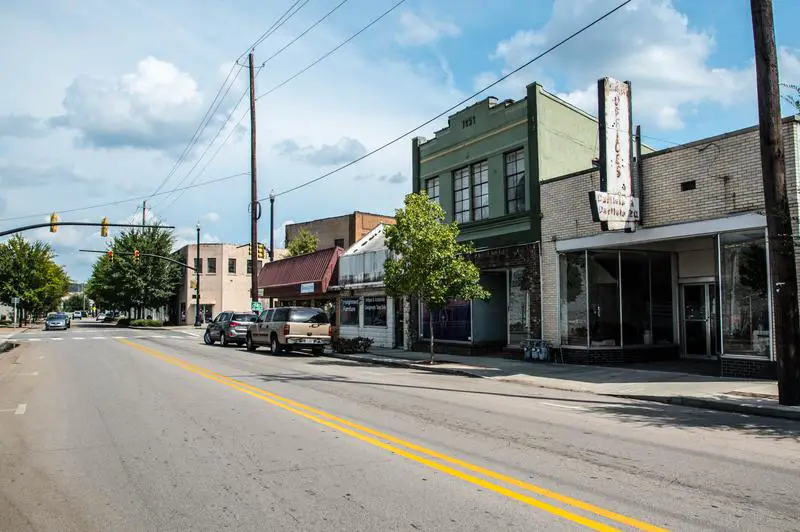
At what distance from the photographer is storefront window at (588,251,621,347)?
17.6m

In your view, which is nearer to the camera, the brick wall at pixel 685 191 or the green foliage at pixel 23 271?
the brick wall at pixel 685 191

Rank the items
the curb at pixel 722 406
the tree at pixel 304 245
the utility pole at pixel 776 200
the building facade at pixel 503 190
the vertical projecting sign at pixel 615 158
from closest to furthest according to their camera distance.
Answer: the curb at pixel 722 406, the utility pole at pixel 776 200, the vertical projecting sign at pixel 615 158, the building facade at pixel 503 190, the tree at pixel 304 245

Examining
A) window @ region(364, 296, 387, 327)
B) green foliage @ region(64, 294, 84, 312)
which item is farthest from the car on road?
green foliage @ region(64, 294, 84, 312)

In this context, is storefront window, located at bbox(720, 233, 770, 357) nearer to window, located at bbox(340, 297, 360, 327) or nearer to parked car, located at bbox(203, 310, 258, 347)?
window, located at bbox(340, 297, 360, 327)

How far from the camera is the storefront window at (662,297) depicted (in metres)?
18.5

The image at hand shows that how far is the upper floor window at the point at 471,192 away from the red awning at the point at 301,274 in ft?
29.3

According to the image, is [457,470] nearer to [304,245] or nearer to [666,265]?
[666,265]

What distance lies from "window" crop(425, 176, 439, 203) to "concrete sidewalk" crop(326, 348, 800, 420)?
22.5 feet

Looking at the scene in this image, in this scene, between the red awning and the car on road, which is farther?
the car on road

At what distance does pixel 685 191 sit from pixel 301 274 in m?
21.5

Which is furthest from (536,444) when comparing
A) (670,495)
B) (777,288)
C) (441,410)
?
(777,288)

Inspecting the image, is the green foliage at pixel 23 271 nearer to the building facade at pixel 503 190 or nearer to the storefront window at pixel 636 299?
the building facade at pixel 503 190

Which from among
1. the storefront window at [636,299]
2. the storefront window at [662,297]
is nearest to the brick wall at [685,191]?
the storefront window at [636,299]

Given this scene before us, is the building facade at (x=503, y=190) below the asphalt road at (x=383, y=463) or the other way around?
the other way around
